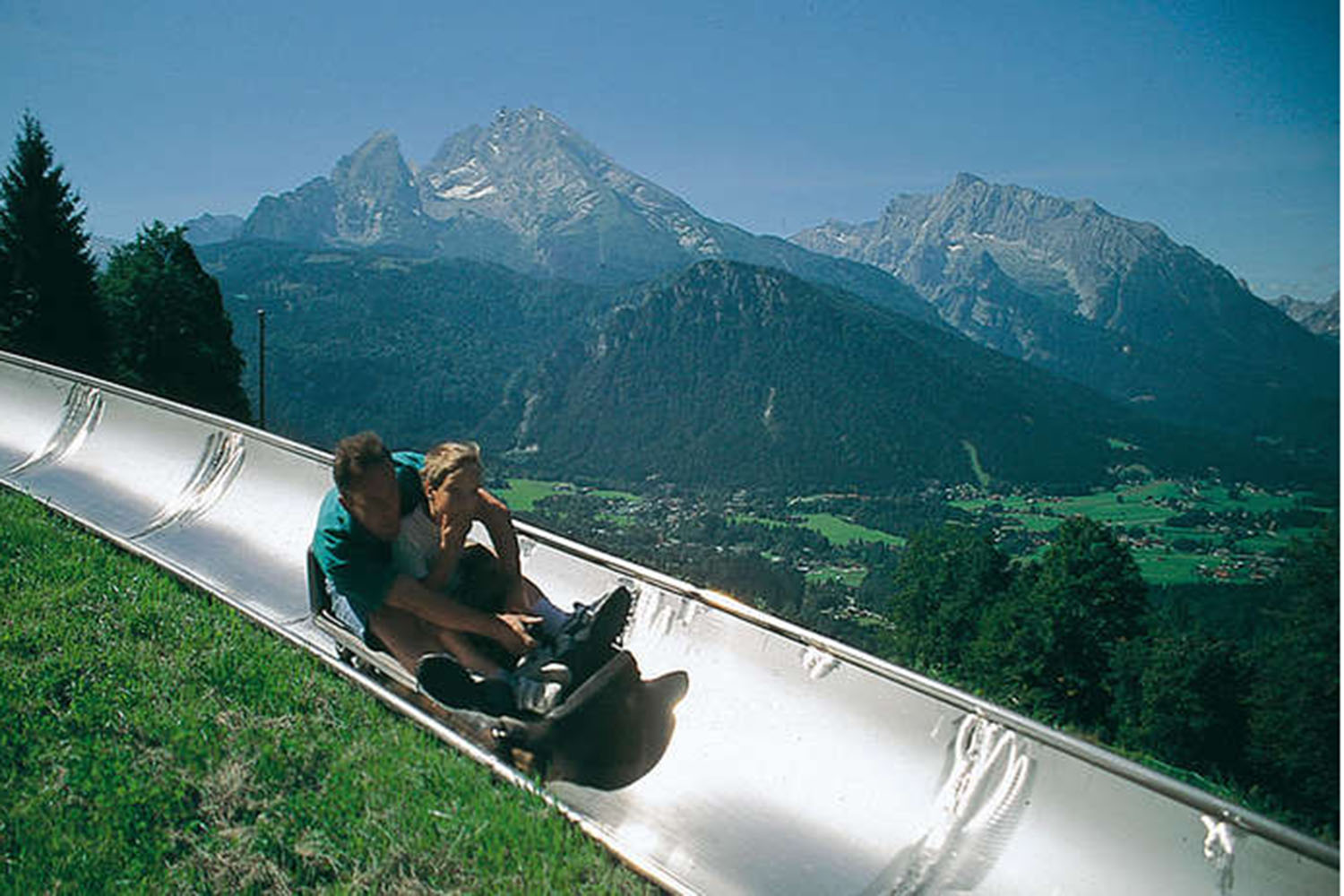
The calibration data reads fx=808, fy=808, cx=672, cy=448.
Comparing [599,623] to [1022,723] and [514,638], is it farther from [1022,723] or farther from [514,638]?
[1022,723]

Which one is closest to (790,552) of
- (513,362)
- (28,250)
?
(28,250)

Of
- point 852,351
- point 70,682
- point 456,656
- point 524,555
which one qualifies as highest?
point 852,351

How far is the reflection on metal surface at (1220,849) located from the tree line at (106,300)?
3534 centimetres

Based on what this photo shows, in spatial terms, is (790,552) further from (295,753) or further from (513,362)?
(513,362)

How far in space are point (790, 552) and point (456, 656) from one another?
5151cm

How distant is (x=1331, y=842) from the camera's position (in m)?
2.03

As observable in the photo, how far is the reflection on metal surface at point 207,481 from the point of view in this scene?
6.11 m

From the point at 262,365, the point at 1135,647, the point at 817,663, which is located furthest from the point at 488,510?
the point at 262,365

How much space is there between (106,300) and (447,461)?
1611 inches

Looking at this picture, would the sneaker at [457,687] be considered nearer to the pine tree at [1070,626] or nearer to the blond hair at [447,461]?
the blond hair at [447,461]

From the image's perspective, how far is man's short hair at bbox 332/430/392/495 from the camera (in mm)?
3389

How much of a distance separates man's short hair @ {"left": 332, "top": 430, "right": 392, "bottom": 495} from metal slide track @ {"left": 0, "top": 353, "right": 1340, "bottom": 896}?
966mm

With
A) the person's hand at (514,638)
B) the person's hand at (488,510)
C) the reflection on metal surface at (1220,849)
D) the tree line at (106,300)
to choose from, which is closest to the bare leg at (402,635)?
the person's hand at (514,638)

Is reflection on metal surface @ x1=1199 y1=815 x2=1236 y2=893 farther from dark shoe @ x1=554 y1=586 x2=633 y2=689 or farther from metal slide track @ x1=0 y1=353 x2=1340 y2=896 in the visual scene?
dark shoe @ x1=554 y1=586 x2=633 y2=689
